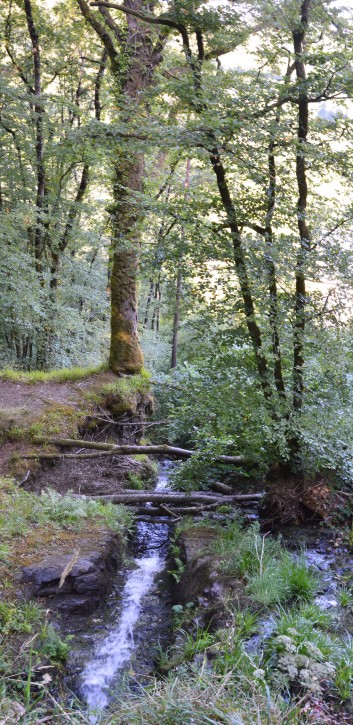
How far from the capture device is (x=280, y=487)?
6406mm

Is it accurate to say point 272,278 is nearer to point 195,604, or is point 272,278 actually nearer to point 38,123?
point 195,604

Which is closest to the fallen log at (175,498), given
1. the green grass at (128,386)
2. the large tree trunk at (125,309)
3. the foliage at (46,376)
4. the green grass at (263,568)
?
the green grass at (263,568)

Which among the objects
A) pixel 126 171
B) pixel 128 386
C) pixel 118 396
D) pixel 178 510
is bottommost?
pixel 178 510

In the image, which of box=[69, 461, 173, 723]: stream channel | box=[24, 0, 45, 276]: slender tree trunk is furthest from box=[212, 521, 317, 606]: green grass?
box=[24, 0, 45, 276]: slender tree trunk

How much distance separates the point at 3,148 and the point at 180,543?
1233 cm

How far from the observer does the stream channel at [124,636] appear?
3850 millimetres

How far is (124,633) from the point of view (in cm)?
459

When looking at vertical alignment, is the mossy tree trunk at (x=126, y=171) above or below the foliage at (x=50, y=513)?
above

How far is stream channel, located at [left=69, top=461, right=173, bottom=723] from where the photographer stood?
385cm

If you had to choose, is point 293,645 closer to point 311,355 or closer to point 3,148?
point 311,355

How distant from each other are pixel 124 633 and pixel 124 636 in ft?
0.15

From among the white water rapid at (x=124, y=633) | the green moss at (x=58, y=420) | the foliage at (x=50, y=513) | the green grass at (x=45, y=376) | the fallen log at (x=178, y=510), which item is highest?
the green grass at (x=45, y=376)

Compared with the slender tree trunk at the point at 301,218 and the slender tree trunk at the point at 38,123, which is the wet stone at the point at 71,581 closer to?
the slender tree trunk at the point at 301,218

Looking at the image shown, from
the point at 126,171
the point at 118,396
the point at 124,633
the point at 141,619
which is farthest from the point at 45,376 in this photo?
the point at 124,633
